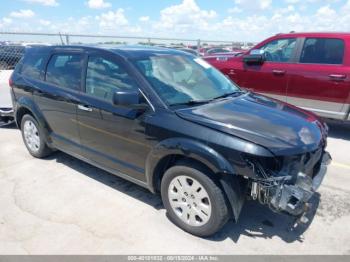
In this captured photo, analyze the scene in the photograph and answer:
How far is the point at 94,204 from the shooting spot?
12.0ft

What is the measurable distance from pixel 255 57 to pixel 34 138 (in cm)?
438

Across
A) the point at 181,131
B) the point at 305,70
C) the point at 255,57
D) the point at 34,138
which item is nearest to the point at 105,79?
the point at 181,131

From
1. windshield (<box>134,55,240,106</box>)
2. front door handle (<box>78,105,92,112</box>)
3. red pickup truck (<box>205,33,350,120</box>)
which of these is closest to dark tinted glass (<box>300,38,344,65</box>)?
red pickup truck (<box>205,33,350,120</box>)

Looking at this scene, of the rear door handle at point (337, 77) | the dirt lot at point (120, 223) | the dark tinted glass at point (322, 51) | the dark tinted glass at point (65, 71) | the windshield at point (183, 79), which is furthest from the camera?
the dark tinted glass at point (322, 51)

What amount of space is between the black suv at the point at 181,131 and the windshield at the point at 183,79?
0.01 m

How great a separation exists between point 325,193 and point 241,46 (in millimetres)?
19394

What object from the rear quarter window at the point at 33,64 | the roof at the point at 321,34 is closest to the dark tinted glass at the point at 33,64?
the rear quarter window at the point at 33,64

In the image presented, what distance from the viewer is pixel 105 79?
363 centimetres

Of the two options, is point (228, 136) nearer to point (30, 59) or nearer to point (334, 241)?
point (334, 241)

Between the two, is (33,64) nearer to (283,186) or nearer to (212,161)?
(212,161)

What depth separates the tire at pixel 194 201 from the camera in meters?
2.80

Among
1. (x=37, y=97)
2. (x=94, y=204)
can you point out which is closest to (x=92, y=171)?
(x=94, y=204)

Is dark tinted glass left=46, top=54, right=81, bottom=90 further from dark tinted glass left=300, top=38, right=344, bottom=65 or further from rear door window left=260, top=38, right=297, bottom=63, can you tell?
dark tinted glass left=300, top=38, right=344, bottom=65

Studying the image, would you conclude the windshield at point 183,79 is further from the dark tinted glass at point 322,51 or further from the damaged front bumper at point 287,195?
the dark tinted glass at point 322,51
